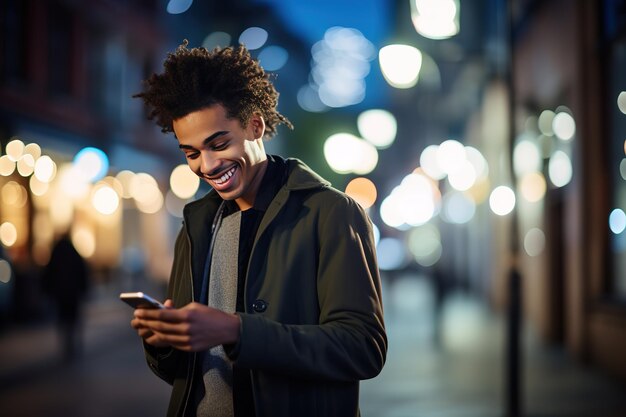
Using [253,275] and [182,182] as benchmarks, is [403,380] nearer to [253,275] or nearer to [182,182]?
[253,275]

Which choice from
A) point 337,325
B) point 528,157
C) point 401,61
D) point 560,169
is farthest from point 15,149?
point 337,325

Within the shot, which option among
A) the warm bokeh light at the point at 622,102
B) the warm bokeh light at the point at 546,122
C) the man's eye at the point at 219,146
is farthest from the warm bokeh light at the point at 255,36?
the man's eye at the point at 219,146

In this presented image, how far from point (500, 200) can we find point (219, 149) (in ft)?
65.5

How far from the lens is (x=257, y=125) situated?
2881 mm

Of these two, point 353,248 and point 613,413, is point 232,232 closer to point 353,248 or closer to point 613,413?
point 353,248

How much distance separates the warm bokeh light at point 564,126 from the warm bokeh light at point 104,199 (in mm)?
14941

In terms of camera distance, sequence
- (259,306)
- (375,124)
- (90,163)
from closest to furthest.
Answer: (259,306) < (90,163) < (375,124)

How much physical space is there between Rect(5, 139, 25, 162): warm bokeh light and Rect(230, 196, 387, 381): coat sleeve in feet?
55.7

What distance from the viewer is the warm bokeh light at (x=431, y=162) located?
22.4 metres

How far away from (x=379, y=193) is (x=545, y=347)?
2473 inches

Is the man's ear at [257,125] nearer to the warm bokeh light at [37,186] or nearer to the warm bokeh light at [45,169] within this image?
the warm bokeh light at [37,186]

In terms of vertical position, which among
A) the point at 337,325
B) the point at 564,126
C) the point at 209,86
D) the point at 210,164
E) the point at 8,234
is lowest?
the point at 337,325

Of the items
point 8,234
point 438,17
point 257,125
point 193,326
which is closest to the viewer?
point 193,326

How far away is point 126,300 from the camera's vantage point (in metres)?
2.47
